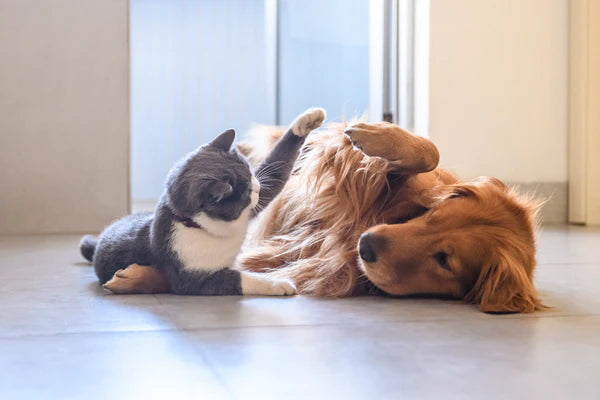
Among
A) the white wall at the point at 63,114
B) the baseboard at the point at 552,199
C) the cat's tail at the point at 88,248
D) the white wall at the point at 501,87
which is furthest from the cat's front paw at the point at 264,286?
the baseboard at the point at 552,199

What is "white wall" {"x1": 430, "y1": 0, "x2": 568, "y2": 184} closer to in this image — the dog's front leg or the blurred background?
the blurred background

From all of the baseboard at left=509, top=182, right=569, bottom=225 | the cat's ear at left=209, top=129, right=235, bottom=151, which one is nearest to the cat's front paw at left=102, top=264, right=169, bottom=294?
the cat's ear at left=209, top=129, right=235, bottom=151

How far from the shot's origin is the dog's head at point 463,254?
1.25 m

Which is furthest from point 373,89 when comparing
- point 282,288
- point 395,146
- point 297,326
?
point 297,326

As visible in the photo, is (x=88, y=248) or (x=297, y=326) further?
(x=88, y=248)

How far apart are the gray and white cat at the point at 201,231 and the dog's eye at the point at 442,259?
29cm

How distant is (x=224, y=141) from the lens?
54.7 inches

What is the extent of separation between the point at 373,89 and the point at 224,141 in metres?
2.18

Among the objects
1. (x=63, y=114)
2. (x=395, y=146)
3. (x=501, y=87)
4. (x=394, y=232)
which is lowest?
(x=394, y=232)

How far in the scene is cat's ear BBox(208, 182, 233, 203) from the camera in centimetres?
126

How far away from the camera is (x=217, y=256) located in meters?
1.33

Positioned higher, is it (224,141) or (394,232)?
(224,141)

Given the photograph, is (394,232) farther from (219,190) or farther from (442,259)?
(219,190)

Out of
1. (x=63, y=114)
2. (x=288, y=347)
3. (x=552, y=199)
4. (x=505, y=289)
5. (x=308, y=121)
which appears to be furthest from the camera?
(x=552, y=199)
